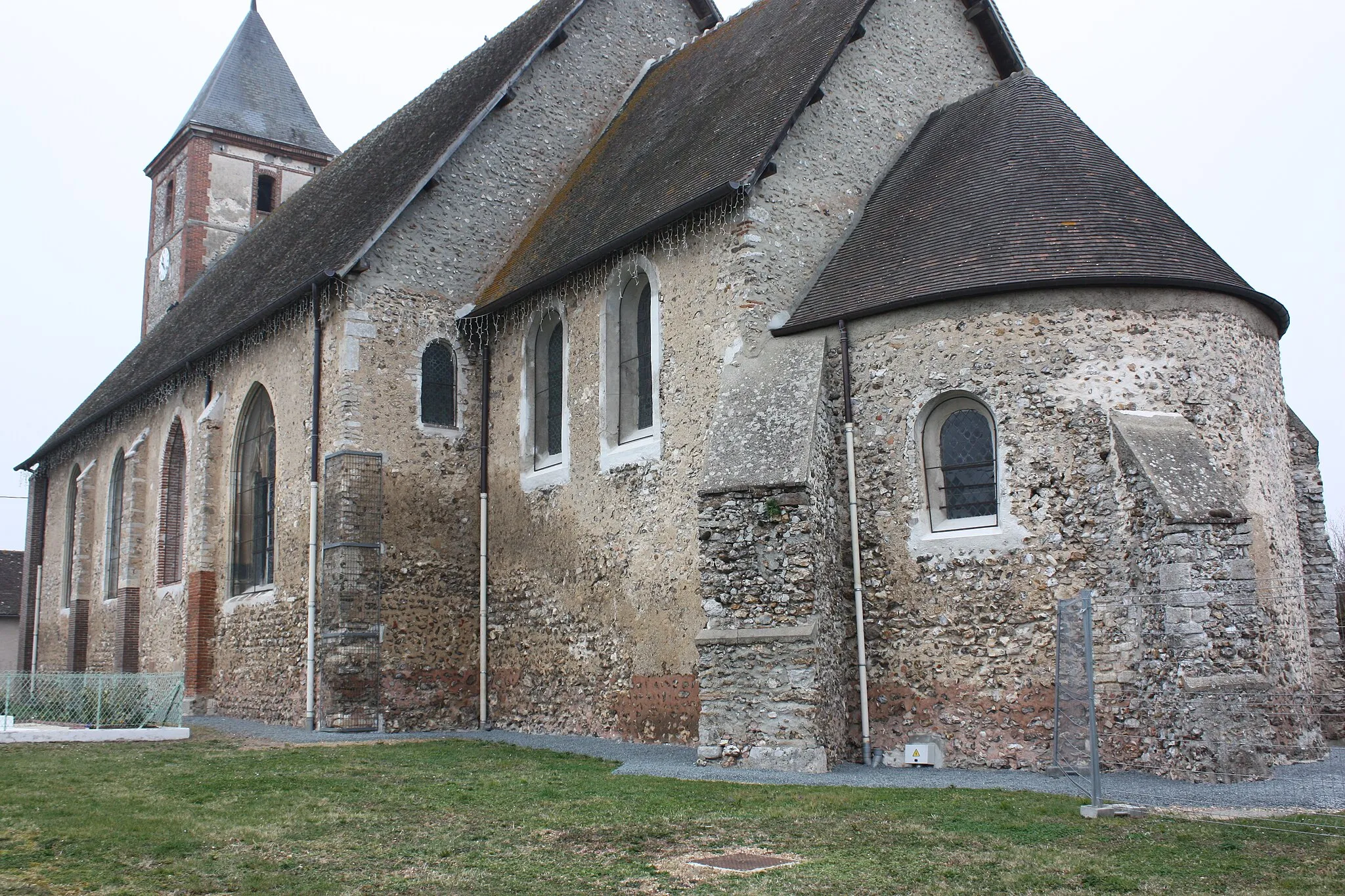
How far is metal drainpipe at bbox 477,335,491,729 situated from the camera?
663 inches

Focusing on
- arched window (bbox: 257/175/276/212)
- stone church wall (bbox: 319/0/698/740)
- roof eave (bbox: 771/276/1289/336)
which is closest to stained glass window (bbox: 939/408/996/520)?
roof eave (bbox: 771/276/1289/336)

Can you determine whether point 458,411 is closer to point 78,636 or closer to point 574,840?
point 574,840

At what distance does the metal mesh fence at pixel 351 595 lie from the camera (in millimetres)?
15906

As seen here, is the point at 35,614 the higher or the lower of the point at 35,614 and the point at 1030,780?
the higher

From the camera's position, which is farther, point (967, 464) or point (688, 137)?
point (688, 137)

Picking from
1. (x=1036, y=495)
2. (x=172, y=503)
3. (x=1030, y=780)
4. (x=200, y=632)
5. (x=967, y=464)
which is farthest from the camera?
(x=172, y=503)

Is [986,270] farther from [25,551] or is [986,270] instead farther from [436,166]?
[25,551]

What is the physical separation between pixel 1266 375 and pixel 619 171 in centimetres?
882

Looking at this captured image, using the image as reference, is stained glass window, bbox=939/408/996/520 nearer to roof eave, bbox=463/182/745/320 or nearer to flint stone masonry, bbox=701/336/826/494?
flint stone masonry, bbox=701/336/826/494

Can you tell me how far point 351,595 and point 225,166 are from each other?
20044 millimetres

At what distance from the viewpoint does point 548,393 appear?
54.9ft

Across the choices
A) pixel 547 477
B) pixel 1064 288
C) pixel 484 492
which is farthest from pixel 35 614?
pixel 1064 288

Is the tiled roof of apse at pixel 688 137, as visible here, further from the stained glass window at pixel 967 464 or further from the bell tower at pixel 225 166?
the bell tower at pixel 225 166

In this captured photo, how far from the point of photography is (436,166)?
57.4 feet
